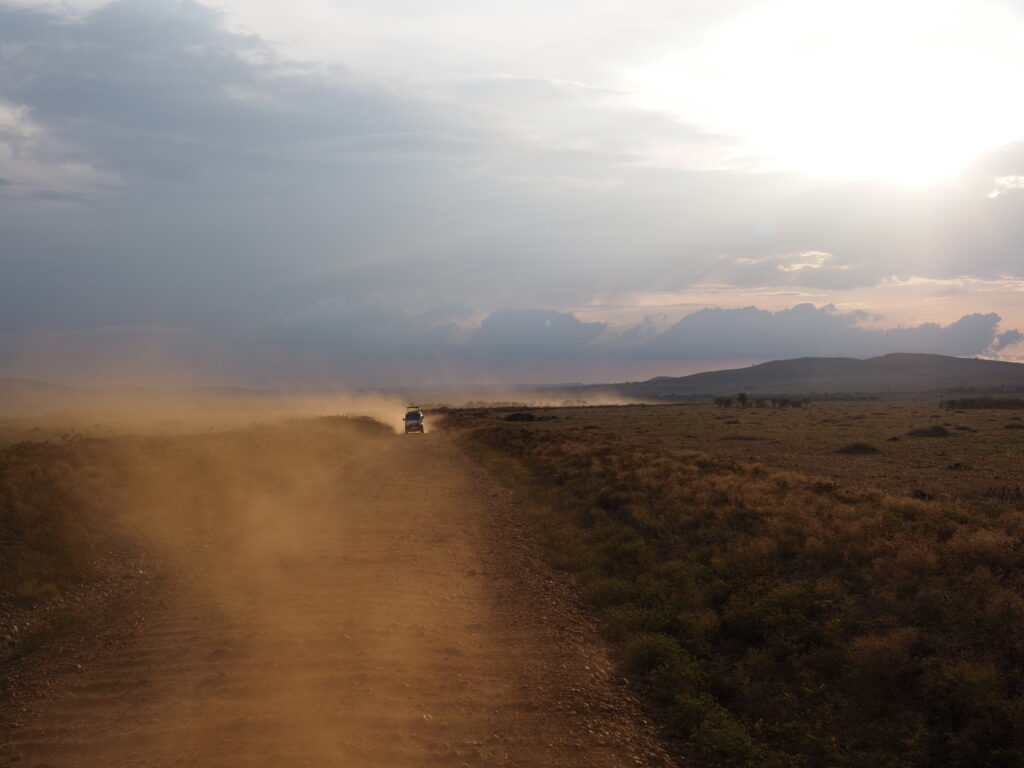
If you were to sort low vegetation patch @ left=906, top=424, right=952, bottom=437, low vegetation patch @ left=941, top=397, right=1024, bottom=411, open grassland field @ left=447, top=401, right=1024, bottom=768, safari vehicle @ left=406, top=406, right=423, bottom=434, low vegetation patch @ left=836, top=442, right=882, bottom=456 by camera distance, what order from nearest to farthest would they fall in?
open grassland field @ left=447, top=401, right=1024, bottom=768
low vegetation patch @ left=836, top=442, right=882, bottom=456
low vegetation patch @ left=906, top=424, right=952, bottom=437
safari vehicle @ left=406, top=406, right=423, bottom=434
low vegetation patch @ left=941, top=397, right=1024, bottom=411

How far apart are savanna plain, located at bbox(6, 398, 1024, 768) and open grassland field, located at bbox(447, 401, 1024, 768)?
1.5 inches

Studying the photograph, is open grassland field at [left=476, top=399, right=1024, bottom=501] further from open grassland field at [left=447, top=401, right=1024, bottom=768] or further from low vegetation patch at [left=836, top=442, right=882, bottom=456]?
open grassland field at [left=447, top=401, right=1024, bottom=768]

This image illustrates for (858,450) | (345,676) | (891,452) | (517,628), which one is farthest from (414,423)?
(345,676)

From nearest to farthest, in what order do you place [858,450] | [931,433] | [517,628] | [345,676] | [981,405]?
[345,676] < [517,628] < [858,450] < [931,433] < [981,405]

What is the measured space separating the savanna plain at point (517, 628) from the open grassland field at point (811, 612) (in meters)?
0.04

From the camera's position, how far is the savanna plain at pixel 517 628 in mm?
6438

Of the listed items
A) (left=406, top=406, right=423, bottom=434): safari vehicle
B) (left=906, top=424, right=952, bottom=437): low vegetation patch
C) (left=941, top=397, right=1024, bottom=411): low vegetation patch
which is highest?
(left=406, top=406, right=423, bottom=434): safari vehicle

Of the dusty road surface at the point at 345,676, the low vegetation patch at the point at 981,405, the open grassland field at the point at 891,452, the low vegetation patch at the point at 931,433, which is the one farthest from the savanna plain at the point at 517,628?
the low vegetation patch at the point at 981,405

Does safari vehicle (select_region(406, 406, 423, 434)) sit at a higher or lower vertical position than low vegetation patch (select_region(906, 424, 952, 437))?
higher

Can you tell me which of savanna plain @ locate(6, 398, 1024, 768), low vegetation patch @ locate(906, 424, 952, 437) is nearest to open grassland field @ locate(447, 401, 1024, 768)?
savanna plain @ locate(6, 398, 1024, 768)

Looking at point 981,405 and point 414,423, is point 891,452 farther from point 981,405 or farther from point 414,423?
point 981,405

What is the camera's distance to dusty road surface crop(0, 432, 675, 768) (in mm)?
6145

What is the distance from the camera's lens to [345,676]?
7.60 meters

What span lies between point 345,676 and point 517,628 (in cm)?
270
